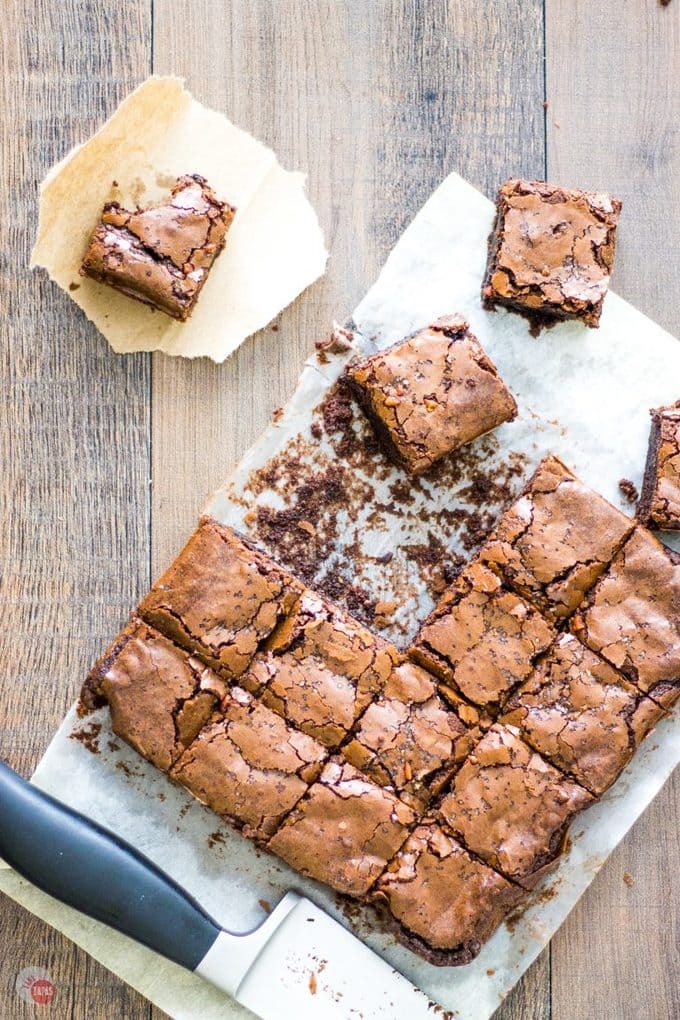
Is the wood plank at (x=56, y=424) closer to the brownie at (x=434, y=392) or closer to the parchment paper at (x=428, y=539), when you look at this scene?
the parchment paper at (x=428, y=539)

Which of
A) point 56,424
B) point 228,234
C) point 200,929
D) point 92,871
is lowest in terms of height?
point 200,929

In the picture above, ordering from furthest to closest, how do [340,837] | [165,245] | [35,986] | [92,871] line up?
[35,986], [165,245], [340,837], [92,871]

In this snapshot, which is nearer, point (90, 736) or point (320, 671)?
point (320, 671)

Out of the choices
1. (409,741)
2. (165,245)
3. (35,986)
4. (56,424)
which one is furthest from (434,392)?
(35,986)

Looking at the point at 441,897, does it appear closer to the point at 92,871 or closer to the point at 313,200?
the point at 92,871

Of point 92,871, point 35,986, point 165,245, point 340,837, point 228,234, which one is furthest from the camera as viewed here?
point 228,234

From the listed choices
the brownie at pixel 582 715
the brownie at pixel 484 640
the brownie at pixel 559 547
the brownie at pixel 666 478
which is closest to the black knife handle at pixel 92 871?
the brownie at pixel 484 640

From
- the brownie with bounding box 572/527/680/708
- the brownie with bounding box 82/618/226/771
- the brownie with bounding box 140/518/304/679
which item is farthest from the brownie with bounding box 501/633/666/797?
the brownie with bounding box 82/618/226/771
